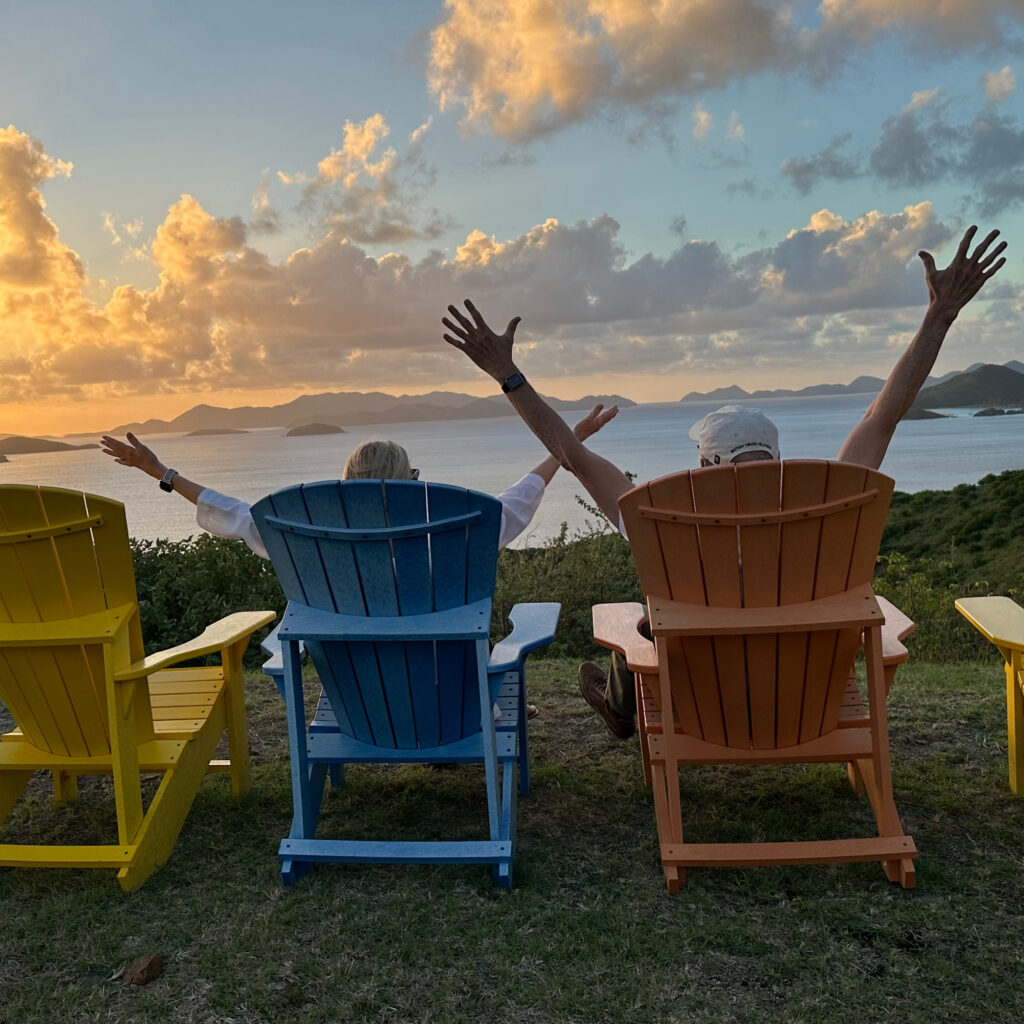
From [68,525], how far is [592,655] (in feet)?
17.5

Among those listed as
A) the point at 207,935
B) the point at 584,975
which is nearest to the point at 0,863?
the point at 207,935

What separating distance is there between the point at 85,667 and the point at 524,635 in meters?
1.52

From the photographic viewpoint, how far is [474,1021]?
238 cm

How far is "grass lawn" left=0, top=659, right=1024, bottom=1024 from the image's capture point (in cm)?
246

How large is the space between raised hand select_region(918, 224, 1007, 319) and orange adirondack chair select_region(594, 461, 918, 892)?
975 millimetres

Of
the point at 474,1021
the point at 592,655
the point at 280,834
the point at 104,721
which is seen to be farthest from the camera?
the point at 592,655

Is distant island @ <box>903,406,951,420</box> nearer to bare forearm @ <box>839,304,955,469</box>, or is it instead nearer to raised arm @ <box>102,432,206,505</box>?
bare forearm @ <box>839,304,955,469</box>

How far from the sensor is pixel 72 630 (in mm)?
3189

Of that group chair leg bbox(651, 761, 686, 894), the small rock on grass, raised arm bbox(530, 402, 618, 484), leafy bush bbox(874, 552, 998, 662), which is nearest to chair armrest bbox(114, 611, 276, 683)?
the small rock on grass

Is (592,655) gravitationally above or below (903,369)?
below

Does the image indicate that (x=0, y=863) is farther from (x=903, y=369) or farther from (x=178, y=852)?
(x=903, y=369)

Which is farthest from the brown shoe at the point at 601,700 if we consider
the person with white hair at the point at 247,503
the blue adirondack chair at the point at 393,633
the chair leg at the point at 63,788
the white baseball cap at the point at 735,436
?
the chair leg at the point at 63,788

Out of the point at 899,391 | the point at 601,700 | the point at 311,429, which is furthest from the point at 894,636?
the point at 311,429

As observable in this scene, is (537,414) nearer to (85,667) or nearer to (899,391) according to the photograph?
(899,391)
